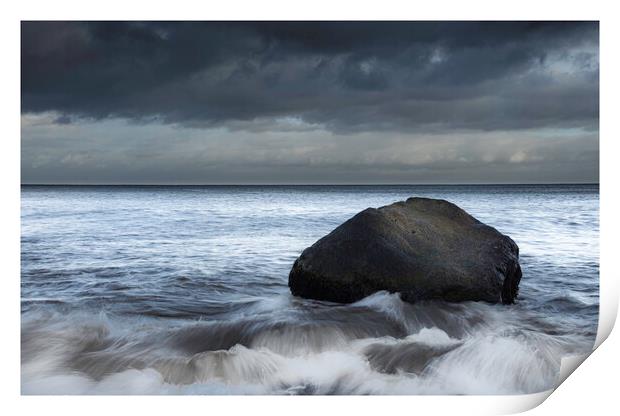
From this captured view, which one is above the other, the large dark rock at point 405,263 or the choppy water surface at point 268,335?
the large dark rock at point 405,263

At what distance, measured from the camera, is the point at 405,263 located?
4.85 m

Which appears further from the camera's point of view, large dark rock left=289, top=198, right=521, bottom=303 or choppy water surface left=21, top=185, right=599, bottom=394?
large dark rock left=289, top=198, right=521, bottom=303

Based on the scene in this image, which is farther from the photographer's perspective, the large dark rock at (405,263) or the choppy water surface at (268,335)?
the large dark rock at (405,263)

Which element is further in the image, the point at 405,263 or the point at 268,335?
the point at 405,263

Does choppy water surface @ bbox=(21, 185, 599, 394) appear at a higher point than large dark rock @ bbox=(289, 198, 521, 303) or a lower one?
lower

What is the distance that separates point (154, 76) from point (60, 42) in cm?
199

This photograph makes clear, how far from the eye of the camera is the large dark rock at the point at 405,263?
482cm

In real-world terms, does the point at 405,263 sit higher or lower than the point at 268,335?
higher

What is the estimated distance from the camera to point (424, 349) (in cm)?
435

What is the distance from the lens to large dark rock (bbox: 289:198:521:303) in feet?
15.8
